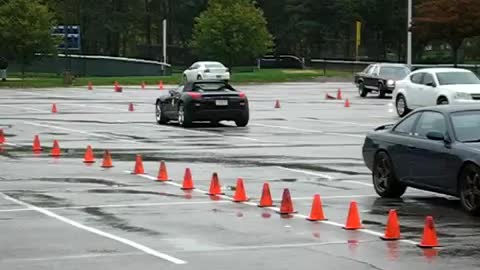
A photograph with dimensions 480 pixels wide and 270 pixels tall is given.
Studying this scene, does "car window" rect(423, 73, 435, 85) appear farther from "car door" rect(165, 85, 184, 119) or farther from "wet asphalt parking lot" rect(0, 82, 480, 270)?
"car door" rect(165, 85, 184, 119)

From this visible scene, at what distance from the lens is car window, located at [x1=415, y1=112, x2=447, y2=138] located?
44.5ft

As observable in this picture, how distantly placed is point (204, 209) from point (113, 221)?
1.47 meters

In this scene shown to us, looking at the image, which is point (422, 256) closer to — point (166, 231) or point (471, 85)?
point (166, 231)

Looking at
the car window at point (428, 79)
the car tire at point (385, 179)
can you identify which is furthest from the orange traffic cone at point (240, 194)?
the car window at point (428, 79)

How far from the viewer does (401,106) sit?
33281 mm

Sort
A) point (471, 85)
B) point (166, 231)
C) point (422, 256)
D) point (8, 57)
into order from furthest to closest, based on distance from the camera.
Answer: point (8, 57) → point (471, 85) → point (166, 231) → point (422, 256)

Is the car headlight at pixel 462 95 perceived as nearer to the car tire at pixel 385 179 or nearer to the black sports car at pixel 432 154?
the black sports car at pixel 432 154

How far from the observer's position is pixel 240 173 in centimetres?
1731

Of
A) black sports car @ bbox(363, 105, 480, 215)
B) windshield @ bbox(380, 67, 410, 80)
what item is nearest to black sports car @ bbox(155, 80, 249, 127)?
black sports car @ bbox(363, 105, 480, 215)

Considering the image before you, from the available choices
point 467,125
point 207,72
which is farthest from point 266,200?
point 207,72

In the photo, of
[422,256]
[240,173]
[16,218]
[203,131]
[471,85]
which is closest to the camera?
[422,256]

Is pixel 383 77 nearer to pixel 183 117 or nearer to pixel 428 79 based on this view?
pixel 428 79

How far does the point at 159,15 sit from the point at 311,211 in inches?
3725

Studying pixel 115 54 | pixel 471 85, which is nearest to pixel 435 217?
pixel 471 85
